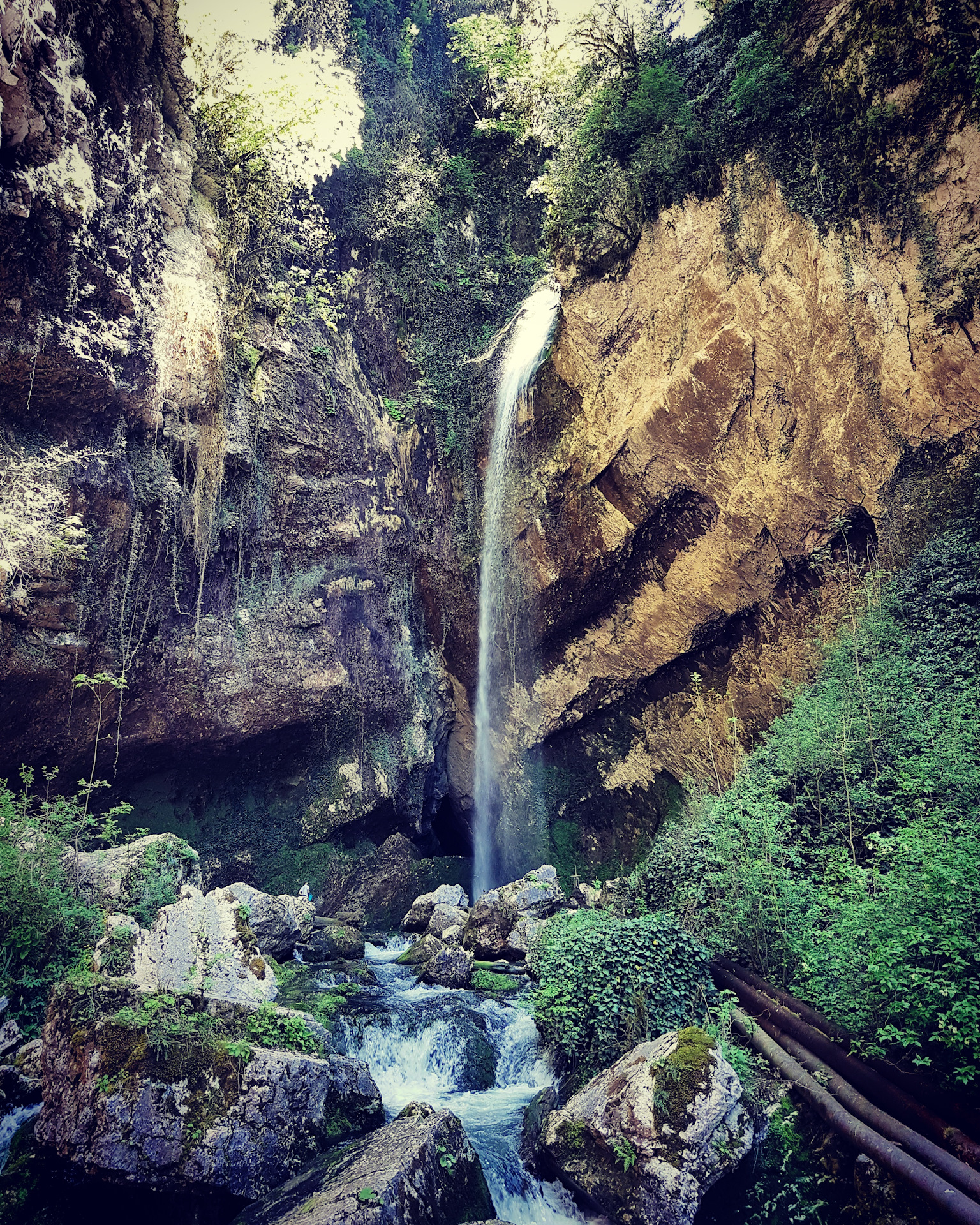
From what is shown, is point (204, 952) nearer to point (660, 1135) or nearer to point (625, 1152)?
point (625, 1152)

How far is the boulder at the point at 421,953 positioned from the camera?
944 cm

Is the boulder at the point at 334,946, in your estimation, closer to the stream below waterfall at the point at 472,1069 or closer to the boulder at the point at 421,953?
the boulder at the point at 421,953

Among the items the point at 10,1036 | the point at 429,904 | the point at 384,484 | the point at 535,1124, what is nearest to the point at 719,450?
the point at 384,484

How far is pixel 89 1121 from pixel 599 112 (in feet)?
49.5

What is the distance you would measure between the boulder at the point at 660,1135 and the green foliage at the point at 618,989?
782 mm

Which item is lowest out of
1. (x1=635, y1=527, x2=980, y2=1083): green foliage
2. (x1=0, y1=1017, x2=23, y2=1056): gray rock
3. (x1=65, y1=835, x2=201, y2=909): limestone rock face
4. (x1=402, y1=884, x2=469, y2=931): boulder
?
(x1=402, y1=884, x2=469, y2=931): boulder

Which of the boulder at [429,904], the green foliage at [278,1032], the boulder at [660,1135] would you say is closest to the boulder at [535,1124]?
the boulder at [660,1135]

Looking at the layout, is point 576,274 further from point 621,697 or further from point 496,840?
point 496,840

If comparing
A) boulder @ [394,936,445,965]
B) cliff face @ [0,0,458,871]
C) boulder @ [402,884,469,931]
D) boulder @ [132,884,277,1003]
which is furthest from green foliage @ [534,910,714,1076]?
cliff face @ [0,0,458,871]

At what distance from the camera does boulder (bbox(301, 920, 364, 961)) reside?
9.66 metres

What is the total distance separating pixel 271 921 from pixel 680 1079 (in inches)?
270

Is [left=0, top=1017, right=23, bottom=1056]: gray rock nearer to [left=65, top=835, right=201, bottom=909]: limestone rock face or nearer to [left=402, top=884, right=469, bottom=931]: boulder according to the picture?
[left=65, top=835, right=201, bottom=909]: limestone rock face

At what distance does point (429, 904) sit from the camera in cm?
1199

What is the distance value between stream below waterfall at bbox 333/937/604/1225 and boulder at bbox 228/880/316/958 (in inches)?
85.0
